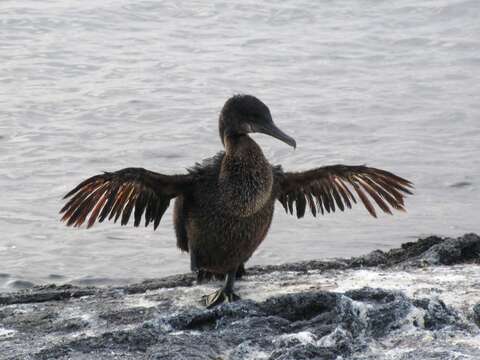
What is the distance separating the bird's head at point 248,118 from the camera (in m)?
5.44

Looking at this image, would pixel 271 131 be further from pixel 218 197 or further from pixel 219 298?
pixel 219 298

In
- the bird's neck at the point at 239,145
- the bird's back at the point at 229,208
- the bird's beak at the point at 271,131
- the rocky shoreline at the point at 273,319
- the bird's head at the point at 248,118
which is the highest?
the bird's head at the point at 248,118

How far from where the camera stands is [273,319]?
4789 mm

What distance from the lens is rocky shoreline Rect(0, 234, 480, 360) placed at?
4.44m

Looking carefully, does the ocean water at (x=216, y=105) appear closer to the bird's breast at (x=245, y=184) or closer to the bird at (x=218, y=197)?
the bird at (x=218, y=197)

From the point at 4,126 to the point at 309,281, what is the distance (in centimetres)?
565

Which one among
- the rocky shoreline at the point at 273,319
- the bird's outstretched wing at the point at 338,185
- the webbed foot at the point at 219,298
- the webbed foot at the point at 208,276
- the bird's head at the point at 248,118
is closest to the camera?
the rocky shoreline at the point at 273,319

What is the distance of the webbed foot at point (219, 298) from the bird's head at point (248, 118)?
80 cm

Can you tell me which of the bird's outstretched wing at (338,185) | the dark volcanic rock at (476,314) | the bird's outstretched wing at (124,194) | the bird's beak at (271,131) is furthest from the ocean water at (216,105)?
the dark volcanic rock at (476,314)

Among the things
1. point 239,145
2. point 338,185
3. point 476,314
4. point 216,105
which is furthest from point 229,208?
point 216,105

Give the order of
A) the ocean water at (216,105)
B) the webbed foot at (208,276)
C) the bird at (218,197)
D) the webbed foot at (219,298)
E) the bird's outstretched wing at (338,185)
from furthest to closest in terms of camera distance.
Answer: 1. the ocean water at (216,105)
2. the webbed foot at (208,276)
3. the bird's outstretched wing at (338,185)
4. the bird at (218,197)
5. the webbed foot at (219,298)

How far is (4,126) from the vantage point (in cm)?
1045

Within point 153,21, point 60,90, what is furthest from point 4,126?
point 153,21

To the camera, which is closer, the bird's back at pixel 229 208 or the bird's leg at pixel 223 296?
the bird's leg at pixel 223 296
